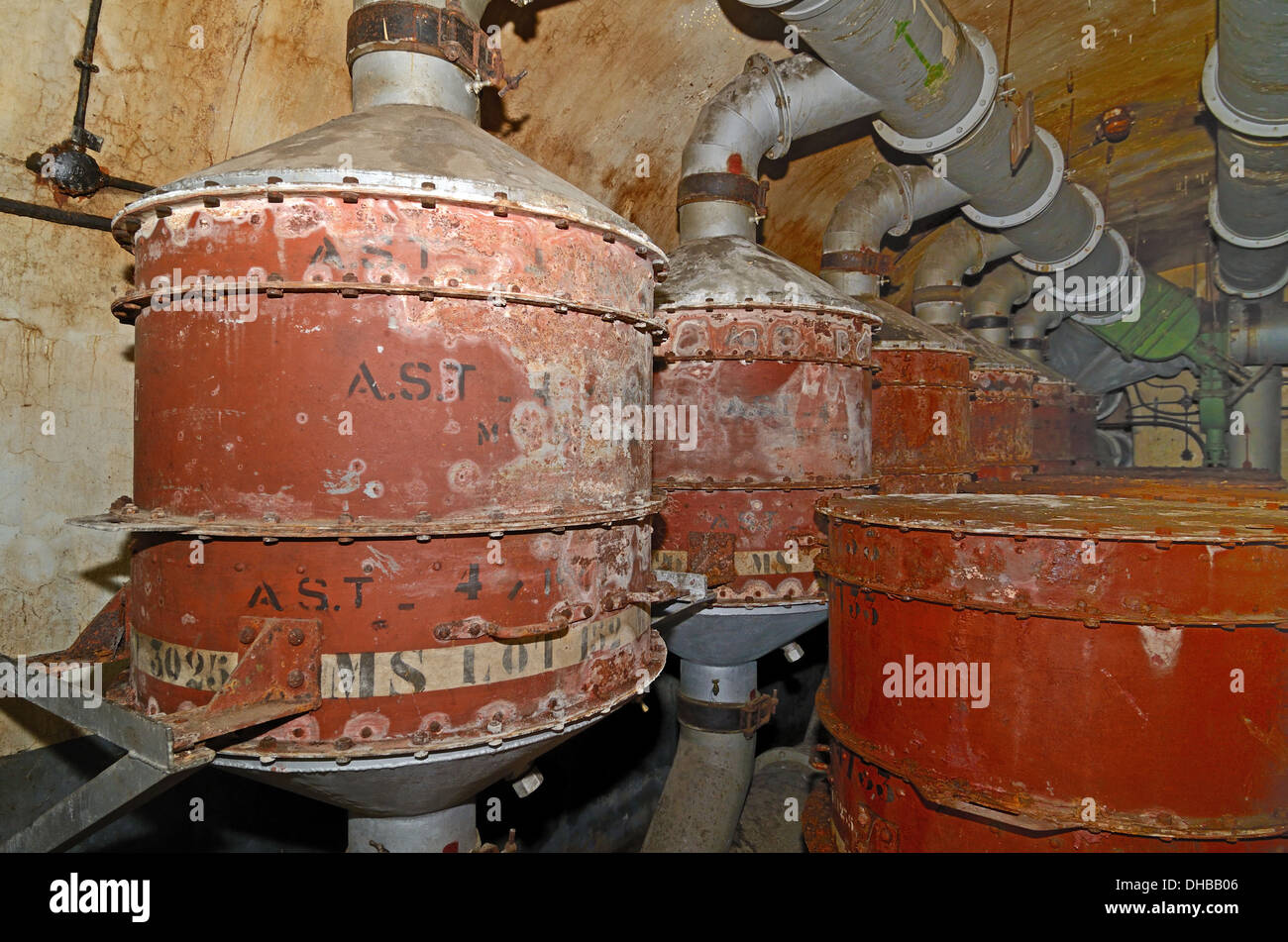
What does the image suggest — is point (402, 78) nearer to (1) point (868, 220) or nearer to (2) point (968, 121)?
(2) point (968, 121)

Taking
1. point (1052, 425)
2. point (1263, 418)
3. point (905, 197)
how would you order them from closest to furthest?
point (905, 197)
point (1052, 425)
point (1263, 418)

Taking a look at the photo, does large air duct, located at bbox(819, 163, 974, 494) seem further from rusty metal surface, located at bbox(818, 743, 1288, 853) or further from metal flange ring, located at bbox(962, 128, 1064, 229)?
rusty metal surface, located at bbox(818, 743, 1288, 853)

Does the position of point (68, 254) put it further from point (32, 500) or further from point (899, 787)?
point (899, 787)

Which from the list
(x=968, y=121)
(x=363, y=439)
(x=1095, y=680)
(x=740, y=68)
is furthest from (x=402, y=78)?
(x=968, y=121)

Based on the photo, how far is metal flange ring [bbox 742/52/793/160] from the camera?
6.71m

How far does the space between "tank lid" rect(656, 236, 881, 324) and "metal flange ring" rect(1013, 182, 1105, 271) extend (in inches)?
248

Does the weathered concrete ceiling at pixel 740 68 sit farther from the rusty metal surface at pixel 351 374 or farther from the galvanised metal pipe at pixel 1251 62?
the rusty metal surface at pixel 351 374

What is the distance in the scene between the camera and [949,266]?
416 inches

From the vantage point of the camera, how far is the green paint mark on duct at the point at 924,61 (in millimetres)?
5438

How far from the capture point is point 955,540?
3.36 metres

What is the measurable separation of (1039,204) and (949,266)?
1726 mm

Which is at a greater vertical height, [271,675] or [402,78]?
[402,78]

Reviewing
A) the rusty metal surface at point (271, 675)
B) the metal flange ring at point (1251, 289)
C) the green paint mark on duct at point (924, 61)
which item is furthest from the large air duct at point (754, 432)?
the metal flange ring at point (1251, 289)

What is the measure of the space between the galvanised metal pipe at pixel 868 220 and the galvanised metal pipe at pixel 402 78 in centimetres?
542
